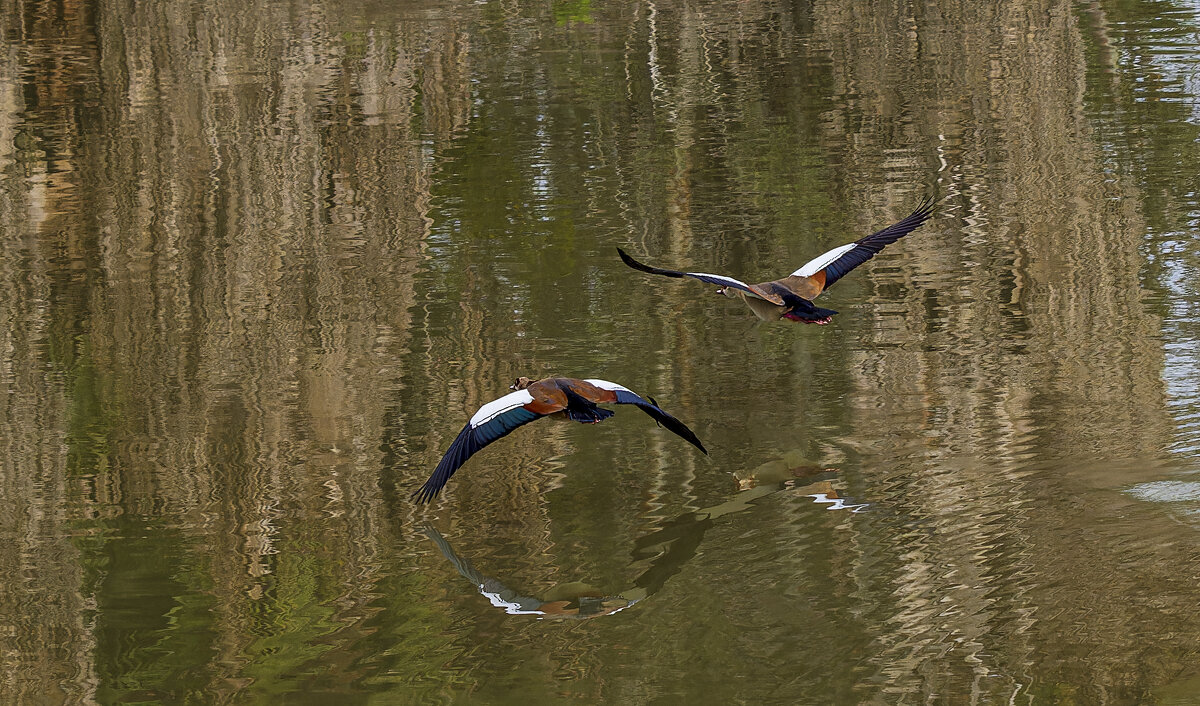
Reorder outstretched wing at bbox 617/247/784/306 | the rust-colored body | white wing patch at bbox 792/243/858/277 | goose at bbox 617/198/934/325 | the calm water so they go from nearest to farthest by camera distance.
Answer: the calm water, the rust-colored body, outstretched wing at bbox 617/247/784/306, goose at bbox 617/198/934/325, white wing patch at bbox 792/243/858/277

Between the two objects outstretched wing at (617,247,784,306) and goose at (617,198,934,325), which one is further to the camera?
goose at (617,198,934,325)

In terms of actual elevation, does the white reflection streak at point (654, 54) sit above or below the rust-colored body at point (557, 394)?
above

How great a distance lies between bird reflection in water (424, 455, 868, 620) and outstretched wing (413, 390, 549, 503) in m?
0.34

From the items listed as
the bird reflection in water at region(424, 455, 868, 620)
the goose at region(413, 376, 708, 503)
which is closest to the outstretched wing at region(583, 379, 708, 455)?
the goose at region(413, 376, 708, 503)

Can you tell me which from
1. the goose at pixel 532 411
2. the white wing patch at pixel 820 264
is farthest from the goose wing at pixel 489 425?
the white wing patch at pixel 820 264

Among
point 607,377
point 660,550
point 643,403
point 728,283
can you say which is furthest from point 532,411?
point 607,377

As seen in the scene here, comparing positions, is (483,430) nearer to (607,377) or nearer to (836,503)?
(836,503)

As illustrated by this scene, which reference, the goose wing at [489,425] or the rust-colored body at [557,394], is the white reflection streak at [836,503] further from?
the goose wing at [489,425]

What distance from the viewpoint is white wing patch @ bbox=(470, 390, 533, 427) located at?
468 centimetres

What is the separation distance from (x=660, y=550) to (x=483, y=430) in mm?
726

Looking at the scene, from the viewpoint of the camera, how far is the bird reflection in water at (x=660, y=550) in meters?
4.48

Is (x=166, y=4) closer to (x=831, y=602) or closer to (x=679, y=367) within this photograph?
(x=679, y=367)

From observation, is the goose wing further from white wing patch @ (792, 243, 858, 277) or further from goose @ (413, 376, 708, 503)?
white wing patch @ (792, 243, 858, 277)

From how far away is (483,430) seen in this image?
467 centimetres
